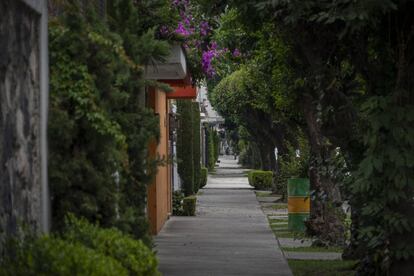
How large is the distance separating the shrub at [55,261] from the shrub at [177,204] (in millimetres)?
19321

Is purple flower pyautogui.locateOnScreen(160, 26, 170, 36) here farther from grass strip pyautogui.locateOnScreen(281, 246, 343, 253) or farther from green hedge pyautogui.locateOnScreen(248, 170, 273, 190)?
green hedge pyautogui.locateOnScreen(248, 170, 273, 190)

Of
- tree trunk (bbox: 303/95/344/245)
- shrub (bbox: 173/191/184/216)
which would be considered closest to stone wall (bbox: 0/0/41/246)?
tree trunk (bbox: 303/95/344/245)

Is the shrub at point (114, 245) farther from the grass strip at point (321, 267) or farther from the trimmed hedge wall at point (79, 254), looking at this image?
the grass strip at point (321, 267)

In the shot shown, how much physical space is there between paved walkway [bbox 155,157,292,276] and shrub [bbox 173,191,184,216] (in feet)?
1.75

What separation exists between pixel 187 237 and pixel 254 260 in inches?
169

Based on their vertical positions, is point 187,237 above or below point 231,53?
below

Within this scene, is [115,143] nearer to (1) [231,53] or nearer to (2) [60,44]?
(2) [60,44]

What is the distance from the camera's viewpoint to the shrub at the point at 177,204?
2582cm

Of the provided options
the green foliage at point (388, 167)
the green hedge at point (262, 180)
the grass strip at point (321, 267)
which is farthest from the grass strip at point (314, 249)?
the green hedge at point (262, 180)

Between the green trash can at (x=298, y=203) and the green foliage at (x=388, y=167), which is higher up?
the green foliage at (x=388, y=167)

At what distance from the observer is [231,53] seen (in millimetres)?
18344

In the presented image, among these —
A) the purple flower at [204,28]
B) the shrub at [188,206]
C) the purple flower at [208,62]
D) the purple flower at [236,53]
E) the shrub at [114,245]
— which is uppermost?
the purple flower at [204,28]

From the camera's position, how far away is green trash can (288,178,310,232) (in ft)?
65.9

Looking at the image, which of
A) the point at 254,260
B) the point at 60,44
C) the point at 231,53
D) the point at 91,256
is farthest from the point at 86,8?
the point at 231,53
